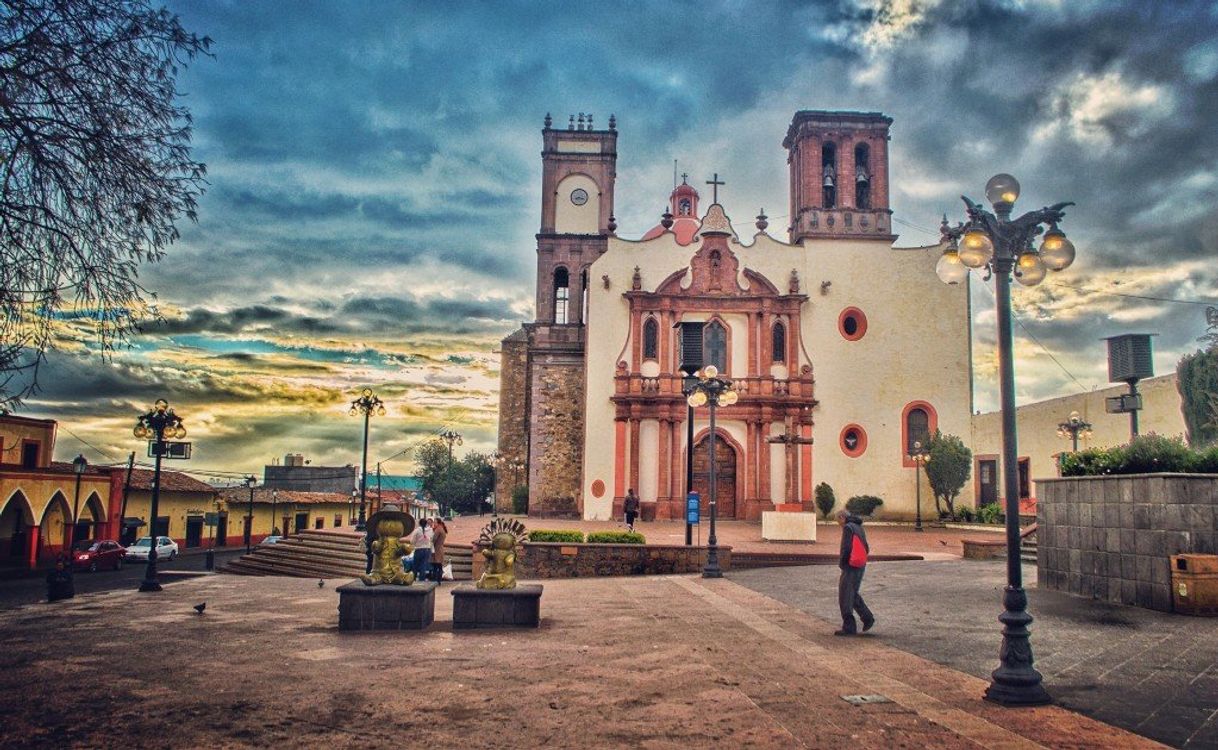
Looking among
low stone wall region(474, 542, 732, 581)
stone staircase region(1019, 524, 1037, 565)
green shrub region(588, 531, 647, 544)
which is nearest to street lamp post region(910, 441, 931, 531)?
stone staircase region(1019, 524, 1037, 565)

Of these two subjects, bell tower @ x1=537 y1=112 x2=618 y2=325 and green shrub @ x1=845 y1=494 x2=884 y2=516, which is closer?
green shrub @ x1=845 y1=494 x2=884 y2=516

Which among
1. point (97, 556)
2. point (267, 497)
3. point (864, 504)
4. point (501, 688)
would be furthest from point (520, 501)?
point (501, 688)

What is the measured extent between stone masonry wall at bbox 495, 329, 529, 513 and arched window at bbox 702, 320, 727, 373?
13.0 metres

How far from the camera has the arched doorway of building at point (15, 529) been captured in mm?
32312

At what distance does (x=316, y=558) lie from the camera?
2312 cm

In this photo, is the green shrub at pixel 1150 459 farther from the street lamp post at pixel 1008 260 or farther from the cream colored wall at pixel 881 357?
the cream colored wall at pixel 881 357

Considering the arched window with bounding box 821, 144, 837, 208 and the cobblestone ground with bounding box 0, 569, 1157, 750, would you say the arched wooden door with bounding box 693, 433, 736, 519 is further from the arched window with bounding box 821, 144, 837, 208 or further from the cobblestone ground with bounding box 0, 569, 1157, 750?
the cobblestone ground with bounding box 0, 569, 1157, 750

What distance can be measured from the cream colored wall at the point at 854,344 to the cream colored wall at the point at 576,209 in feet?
30.2

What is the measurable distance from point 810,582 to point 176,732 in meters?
11.9

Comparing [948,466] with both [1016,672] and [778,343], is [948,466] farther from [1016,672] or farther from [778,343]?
[1016,672]

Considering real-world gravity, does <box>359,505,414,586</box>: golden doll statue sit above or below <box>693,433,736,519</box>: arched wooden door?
below

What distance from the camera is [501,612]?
10.8 m

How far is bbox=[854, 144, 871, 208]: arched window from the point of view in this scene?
36.3 m

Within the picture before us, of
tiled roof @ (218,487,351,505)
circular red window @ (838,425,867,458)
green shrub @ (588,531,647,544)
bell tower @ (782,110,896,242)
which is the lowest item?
green shrub @ (588,531,647,544)
